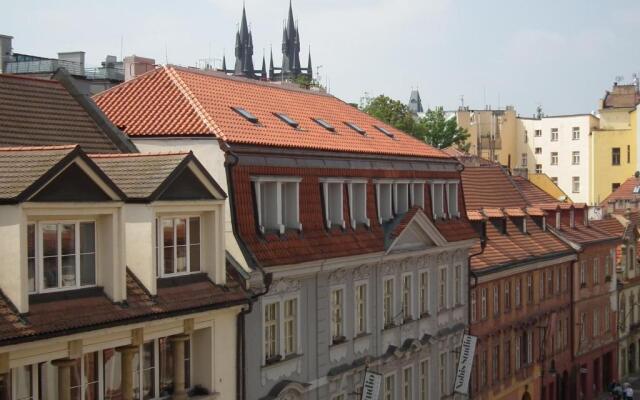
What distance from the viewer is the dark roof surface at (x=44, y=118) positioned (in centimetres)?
2198

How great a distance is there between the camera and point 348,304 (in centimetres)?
2881

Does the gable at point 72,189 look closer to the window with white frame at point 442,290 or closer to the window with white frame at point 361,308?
the window with white frame at point 361,308

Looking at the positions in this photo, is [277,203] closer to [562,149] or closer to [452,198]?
[452,198]

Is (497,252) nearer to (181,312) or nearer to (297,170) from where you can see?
(297,170)

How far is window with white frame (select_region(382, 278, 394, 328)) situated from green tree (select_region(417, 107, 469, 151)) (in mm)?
66550

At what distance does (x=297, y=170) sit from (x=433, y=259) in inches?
386

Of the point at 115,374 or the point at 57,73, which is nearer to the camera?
the point at 115,374

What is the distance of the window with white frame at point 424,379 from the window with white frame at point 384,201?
542 centimetres

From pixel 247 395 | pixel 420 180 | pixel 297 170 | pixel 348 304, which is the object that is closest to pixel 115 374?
pixel 247 395

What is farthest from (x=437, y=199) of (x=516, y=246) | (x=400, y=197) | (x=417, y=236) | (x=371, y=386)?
(x=516, y=246)

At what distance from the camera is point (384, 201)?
3102cm

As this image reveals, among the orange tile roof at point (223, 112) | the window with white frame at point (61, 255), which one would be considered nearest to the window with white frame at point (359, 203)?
the orange tile roof at point (223, 112)

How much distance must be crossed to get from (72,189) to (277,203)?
811 centimetres

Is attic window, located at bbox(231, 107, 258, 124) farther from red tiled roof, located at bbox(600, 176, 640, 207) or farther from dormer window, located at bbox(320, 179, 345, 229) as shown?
red tiled roof, located at bbox(600, 176, 640, 207)
